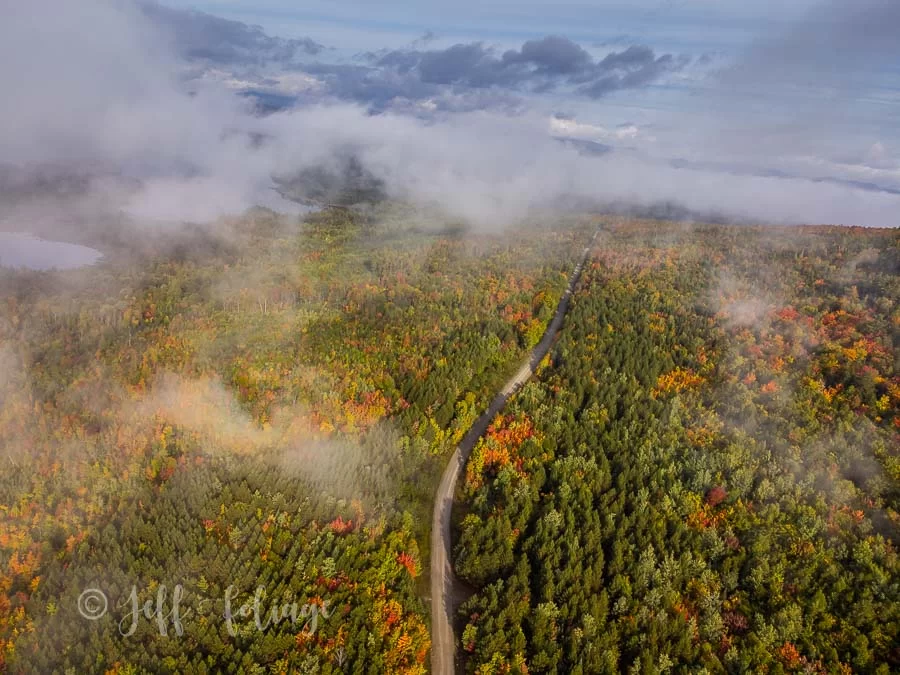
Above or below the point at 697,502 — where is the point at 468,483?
below

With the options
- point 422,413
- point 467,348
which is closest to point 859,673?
point 422,413

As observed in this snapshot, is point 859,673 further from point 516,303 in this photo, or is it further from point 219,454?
point 516,303

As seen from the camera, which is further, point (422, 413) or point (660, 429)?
point (422, 413)

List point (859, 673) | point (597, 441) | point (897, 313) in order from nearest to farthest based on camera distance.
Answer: point (859, 673) < point (597, 441) < point (897, 313)
